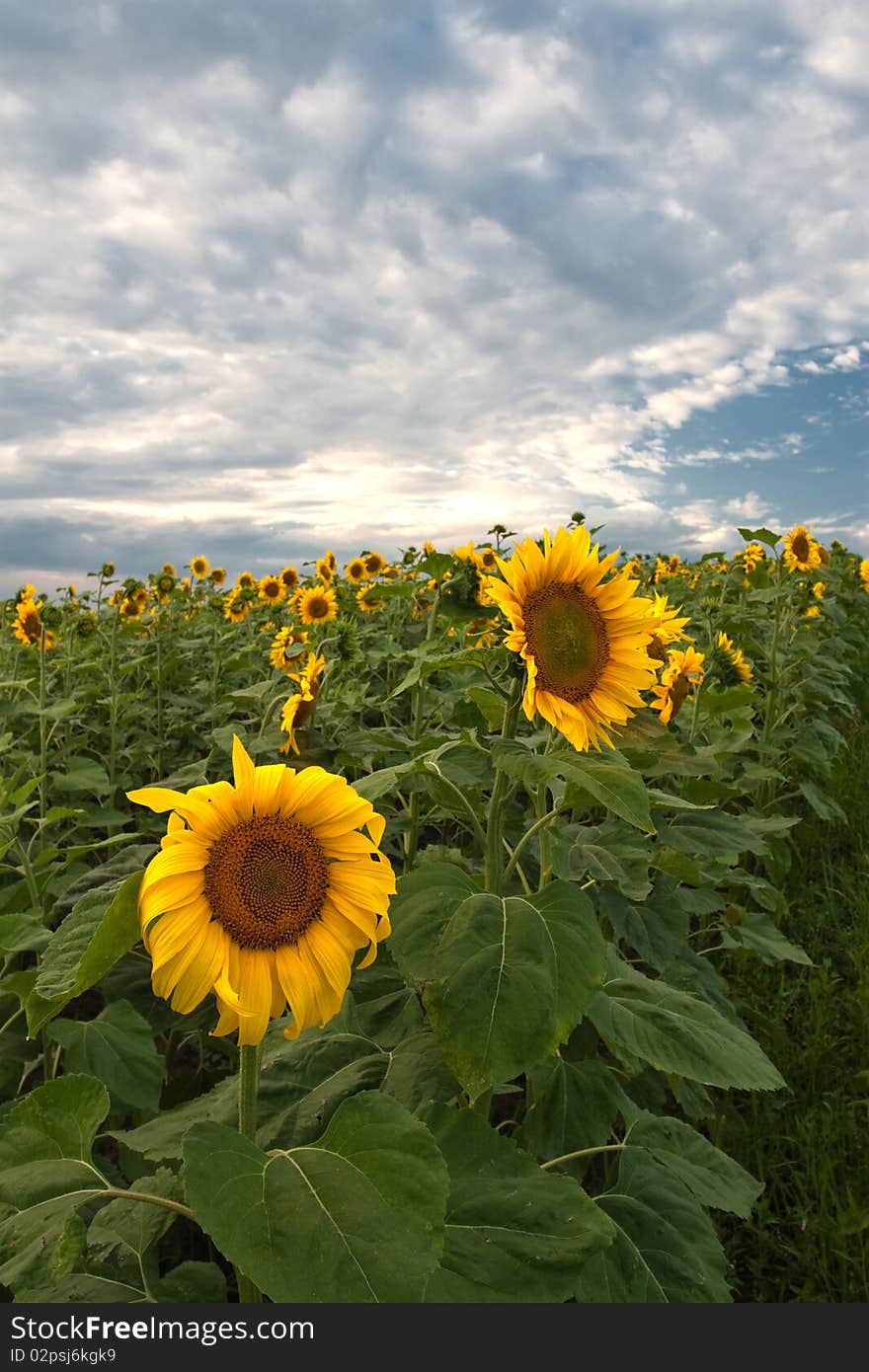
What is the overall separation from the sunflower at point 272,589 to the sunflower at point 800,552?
488 centimetres

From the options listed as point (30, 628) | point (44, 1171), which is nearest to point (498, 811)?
point (44, 1171)

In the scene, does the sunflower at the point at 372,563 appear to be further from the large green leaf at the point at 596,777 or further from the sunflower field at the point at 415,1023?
the large green leaf at the point at 596,777

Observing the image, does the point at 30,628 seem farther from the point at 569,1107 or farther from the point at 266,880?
the point at 266,880

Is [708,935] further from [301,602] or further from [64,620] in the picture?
[64,620]

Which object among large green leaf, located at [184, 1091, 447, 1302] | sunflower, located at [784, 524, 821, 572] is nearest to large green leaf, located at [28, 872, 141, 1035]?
large green leaf, located at [184, 1091, 447, 1302]

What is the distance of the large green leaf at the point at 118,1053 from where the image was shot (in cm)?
228

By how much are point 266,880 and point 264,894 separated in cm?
2

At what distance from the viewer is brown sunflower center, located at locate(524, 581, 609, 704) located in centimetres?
214

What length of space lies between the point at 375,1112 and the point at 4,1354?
707mm

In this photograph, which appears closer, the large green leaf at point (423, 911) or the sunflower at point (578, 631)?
the large green leaf at point (423, 911)

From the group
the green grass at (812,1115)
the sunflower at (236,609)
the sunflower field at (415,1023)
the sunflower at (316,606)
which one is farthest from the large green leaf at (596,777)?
the sunflower at (236,609)

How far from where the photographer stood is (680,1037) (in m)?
1.99

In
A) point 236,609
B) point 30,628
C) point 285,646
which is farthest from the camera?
point 236,609

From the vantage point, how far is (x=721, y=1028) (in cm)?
207
